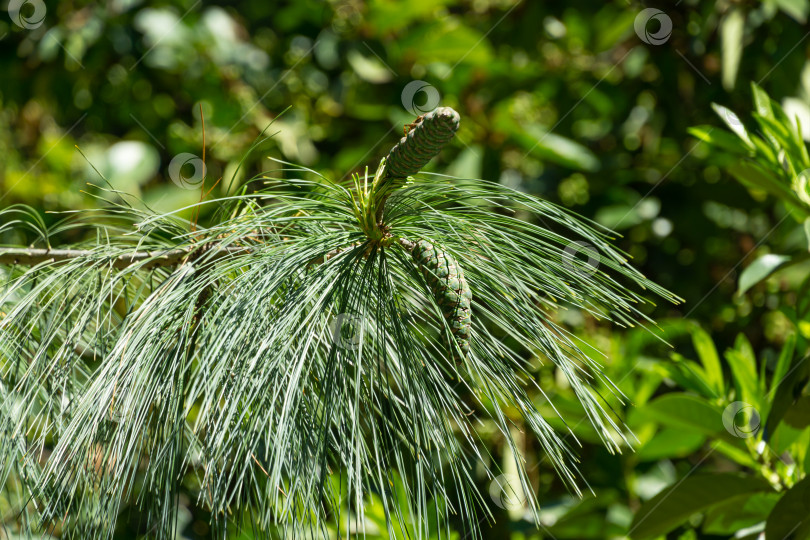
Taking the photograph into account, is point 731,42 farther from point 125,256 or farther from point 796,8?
point 125,256

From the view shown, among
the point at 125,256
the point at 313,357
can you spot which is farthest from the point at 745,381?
the point at 125,256

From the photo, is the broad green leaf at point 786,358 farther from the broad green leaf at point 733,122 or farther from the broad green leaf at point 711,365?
the broad green leaf at point 733,122

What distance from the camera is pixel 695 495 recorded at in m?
0.86

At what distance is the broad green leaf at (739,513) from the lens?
0.87 meters

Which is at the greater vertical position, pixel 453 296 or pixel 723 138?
pixel 723 138

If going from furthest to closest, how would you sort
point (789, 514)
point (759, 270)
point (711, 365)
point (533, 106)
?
point (533, 106) < point (711, 365) < point (759, 270) < point (789, 514)

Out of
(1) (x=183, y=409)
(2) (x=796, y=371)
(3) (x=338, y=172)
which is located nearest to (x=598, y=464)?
(2) (x=796, y=371)

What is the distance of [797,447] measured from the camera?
0.89 meters

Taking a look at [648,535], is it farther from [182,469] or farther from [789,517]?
[182,469]

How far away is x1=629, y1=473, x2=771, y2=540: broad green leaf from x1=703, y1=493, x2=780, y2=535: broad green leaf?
0.05ft

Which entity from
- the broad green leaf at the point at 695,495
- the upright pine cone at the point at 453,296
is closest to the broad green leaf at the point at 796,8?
the broad green leaf at the point at 695,495

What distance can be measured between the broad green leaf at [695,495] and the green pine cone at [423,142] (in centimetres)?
57

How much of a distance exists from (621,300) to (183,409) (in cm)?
30

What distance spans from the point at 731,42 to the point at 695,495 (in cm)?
88
